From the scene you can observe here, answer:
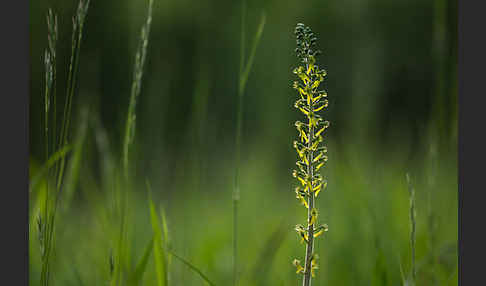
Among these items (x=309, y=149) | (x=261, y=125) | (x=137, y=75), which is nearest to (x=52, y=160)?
(x=137, y=75)

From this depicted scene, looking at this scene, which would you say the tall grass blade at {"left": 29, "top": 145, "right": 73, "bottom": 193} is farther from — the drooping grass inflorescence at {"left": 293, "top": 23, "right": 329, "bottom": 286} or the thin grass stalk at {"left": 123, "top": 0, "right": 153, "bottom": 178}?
the drooping grass inflorescence at {"left": 293, "top": 23, "right": 329, "bottom": 286}

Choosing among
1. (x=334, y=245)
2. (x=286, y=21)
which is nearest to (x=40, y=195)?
(x=334, y=245)

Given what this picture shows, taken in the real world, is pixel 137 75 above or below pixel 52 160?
above

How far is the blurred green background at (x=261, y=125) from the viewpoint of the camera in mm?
2375

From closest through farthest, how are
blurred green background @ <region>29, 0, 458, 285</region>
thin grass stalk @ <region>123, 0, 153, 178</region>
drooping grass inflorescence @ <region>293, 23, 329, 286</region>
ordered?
1. drooping grass inflorescence @ <region>293, 23, 329, 286</region>
2. thin grass stalk @ <region>123, 0, 153, 178</region>
3. blurred green background @ <region>29, 0, 458, 285</region>

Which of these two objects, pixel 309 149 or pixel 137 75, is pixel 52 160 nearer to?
pixel 137 75

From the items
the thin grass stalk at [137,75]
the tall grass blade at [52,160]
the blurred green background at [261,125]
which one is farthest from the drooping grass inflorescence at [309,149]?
the blurred green background at [261,125]

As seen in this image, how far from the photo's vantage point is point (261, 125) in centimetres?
573

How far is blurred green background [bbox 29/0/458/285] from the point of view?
2375 mm

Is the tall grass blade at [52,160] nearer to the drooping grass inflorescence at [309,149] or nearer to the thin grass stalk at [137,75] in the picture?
the thin grass stalk at [137,75]

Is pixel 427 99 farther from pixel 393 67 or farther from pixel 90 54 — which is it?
pixel 90 54

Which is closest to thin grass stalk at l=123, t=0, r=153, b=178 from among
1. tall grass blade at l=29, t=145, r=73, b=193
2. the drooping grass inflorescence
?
tall grass blade at l=29, t=145, r=73, b=193

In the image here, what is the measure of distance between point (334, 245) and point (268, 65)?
13.6 ft

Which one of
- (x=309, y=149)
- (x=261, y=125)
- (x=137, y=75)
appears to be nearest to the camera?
(x=309, y=149)
